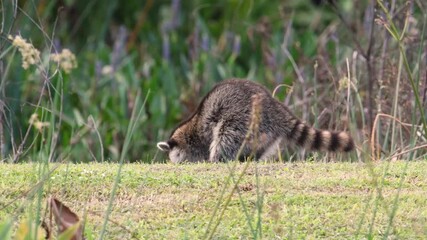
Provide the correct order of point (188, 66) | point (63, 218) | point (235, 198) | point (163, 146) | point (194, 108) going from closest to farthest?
point (63, 218), point (235, 198), point (163, 146), point (194, 108), point (188, 66)

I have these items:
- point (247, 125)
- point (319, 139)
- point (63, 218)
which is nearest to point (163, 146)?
point (247, 125)

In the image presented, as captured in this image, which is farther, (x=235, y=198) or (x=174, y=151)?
(x=174, y=151)

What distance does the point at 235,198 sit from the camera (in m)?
5.95

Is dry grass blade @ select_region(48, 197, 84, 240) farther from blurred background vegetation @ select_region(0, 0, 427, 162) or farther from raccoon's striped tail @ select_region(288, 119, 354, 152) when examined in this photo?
raccoon's striped tail @ select_region(288, 119, 354, 152)

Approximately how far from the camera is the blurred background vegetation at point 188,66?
903 cm

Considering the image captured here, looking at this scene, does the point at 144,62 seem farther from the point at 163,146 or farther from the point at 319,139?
the point at 319,139

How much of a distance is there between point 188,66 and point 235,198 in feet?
22.8

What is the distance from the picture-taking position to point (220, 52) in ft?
42.6

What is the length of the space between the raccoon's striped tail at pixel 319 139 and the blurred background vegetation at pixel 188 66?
10.3 inches

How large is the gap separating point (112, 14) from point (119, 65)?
3.20m

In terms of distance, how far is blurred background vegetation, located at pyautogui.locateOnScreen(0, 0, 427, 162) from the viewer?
29.6 ft

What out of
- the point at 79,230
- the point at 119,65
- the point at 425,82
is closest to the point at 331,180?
the point at 79,230

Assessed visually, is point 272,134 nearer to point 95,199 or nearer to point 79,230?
point 95,199

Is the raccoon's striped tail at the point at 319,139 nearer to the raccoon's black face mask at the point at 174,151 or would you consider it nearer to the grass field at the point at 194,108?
the grass field at the point at 194,108
